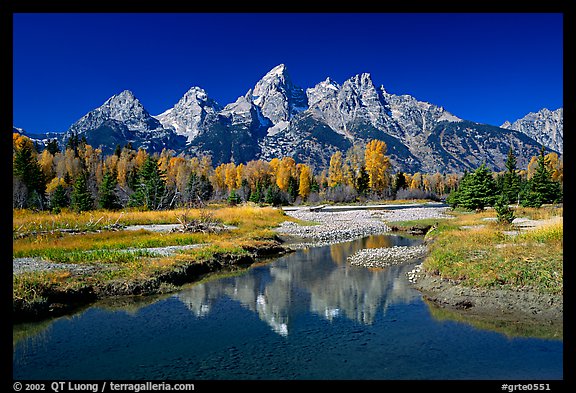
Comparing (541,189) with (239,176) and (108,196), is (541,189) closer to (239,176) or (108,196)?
(108,196)

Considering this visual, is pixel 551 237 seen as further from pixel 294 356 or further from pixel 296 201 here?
pixel 296 201

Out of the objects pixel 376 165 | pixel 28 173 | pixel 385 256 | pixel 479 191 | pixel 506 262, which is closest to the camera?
pixel 506 262

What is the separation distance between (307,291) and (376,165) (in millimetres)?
96373

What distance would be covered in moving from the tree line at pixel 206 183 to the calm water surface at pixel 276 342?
2529 centimetres

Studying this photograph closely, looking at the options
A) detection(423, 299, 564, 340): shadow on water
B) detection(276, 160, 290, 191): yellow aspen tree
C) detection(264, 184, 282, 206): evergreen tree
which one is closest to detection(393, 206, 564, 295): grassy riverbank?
detection(423, 299, 564, 340): shadow on water

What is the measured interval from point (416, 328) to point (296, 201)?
99816mm

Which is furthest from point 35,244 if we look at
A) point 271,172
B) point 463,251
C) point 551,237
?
point 271,172

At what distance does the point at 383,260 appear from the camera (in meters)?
25.4

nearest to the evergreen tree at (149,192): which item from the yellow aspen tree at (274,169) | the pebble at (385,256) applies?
the pebble at (385,256)

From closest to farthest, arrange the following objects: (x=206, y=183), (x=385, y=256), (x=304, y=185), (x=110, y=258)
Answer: (x=110, y=258) → (x=385, y=256) → (x=304, y=185) → (x=206, y=183)

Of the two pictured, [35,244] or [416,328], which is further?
[35,244]

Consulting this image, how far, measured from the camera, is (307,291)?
18375mm

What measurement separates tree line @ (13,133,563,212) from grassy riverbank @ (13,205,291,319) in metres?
9.98

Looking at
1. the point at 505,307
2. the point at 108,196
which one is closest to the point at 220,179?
the point at 108,196
